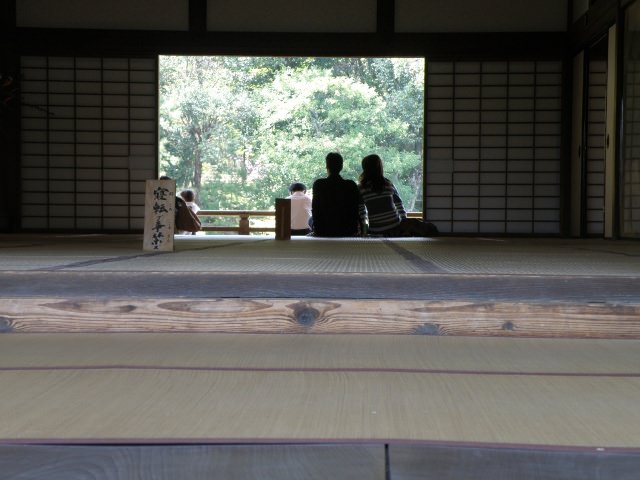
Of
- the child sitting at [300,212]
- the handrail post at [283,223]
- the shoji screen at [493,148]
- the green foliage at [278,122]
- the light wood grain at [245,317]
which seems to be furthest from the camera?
the green foliage at [278,122]

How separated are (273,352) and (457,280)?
0.46 meters

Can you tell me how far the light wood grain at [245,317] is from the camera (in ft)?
5.18

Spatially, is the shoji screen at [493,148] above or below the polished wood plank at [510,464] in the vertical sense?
above

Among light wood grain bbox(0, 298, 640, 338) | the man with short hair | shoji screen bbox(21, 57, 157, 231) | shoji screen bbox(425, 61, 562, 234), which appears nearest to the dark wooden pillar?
shoji screen bbox(21, 57, 157, 231)

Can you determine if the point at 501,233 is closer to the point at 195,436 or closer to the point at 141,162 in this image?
the point at 141,162

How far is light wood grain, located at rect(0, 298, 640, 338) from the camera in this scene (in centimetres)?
158

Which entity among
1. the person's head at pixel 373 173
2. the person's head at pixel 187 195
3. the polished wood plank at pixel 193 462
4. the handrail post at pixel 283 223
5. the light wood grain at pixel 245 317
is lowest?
the polished wood plank at pixel 193 462

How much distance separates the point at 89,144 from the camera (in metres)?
6.92

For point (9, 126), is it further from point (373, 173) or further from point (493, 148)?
point (493, 148)

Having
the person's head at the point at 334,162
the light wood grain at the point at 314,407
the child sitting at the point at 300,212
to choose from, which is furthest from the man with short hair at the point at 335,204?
the light wood grain at the point at 314,407

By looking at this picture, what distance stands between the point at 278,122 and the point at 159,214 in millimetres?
11000

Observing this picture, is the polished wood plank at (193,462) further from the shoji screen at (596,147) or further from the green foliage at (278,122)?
the green foliage at (278,122)

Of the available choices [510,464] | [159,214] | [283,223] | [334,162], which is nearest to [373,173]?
[334,162]

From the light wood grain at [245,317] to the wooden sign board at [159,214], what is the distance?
754 mm
